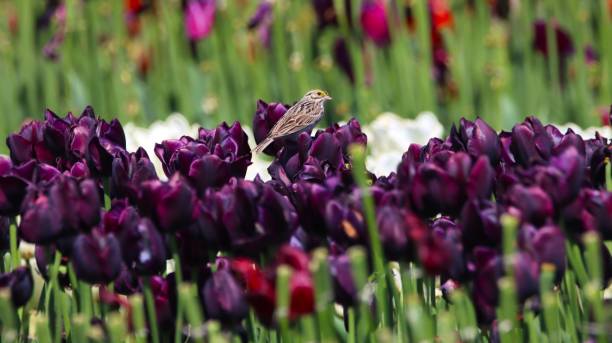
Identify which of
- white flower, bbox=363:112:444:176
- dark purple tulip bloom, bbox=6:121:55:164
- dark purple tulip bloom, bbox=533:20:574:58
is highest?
dark purple tulip bloom, bbox=533:20:574:58

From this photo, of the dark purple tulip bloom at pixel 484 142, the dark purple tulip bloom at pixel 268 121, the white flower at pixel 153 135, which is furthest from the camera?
the white flower at pixel 153 135

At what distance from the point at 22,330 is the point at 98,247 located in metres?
0.40

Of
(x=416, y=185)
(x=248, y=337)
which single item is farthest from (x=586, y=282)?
(x=248, y=337)

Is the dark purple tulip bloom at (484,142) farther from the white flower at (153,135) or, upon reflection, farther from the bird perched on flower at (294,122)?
the white flower at (153,135)

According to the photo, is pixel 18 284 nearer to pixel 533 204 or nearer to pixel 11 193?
pixel 11 193

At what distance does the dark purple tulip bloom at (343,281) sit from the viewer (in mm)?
1556

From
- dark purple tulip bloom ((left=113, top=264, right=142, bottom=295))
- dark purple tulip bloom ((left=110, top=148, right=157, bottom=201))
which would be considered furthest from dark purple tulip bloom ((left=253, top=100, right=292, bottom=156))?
dark purple tulip bloom ((left=113, top=264, right=142, bottom=295))

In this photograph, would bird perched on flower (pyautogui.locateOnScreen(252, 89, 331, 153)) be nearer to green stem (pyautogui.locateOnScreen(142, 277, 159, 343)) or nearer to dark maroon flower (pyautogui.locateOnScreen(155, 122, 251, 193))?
dark maroon flower (pyautogui.locateOnScreen(155, 122, 251, 193))

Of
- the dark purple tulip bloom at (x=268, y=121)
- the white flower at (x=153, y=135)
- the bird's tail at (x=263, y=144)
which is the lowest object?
the bird's tail at (x=263, y=144)

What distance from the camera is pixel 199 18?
4.81m

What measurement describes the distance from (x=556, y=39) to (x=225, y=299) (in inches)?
131

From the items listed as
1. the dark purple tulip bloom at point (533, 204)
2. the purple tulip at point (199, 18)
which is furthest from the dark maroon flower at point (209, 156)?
the purple tulip at point (199, 18)

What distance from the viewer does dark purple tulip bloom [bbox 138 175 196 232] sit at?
1.68 metres

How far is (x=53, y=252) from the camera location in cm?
195
